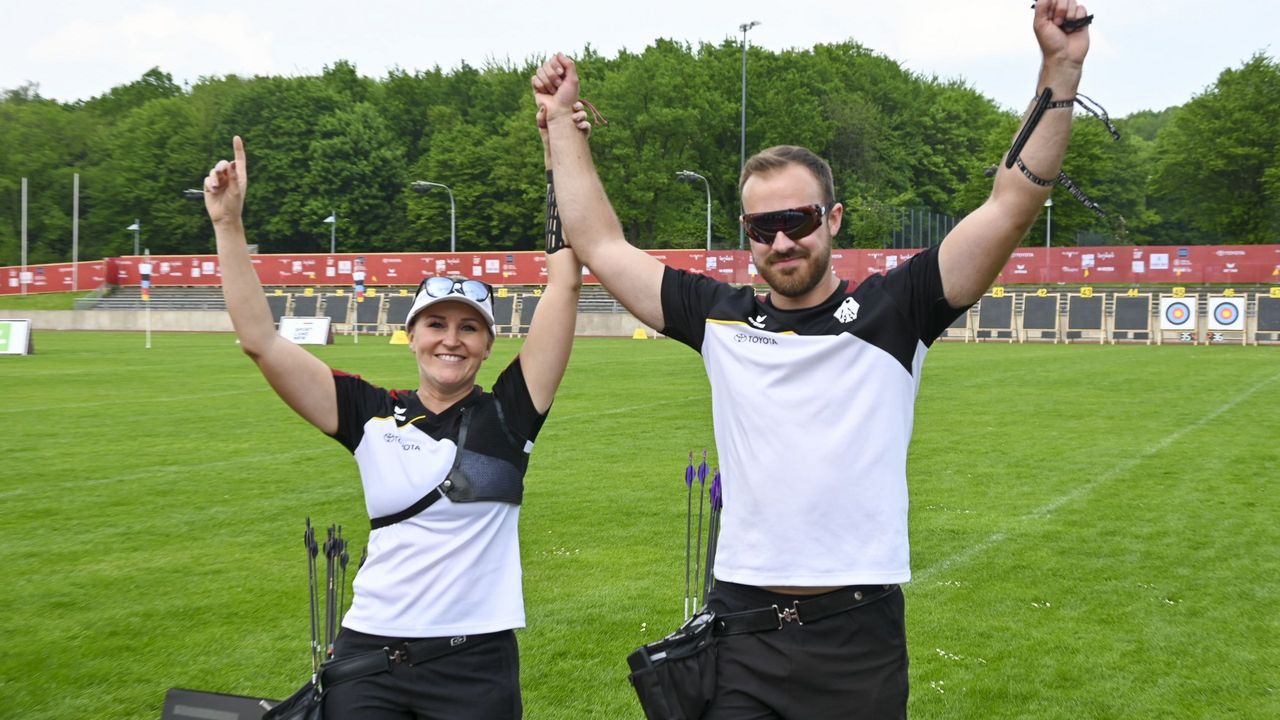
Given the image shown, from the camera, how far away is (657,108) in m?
86.0

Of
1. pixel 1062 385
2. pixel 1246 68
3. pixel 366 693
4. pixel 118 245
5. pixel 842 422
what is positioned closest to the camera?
pixel 842 422

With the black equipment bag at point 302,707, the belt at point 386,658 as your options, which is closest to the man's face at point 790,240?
the belt at point 386,658

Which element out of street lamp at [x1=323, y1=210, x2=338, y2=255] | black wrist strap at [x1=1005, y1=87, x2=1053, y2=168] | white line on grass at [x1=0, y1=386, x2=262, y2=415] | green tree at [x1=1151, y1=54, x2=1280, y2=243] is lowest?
white line on grass at [x1=0, y1=386, x2=262, y2=415]

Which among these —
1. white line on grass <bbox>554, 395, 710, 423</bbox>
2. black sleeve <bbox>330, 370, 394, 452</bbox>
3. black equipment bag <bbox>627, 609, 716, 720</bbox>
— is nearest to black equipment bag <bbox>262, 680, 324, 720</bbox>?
black sleeve <bbox>330, 370, 394, 452</bbox>

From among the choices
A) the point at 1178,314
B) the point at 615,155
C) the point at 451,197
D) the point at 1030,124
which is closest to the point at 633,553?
the point at 1030,124

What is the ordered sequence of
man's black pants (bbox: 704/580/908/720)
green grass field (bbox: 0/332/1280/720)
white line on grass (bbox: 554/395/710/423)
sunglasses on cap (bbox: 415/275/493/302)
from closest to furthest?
1. man's black pants (bbox: 704/580/908/720)
2. sunglasses on cap (bbox: 415/275/493/302)
3. green grass field (bbox: 0/332/1280/720)
4. white line on grass (bbox: 554/395/710/423)

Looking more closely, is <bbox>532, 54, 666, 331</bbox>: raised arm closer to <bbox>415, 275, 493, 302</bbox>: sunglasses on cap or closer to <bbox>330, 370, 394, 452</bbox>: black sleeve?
<bbox>415, 275, 493, 302</bbox>: sunglasses on cap

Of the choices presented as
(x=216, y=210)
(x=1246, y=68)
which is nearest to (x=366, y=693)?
(x=216, y=210)

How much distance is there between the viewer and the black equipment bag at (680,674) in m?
3.14

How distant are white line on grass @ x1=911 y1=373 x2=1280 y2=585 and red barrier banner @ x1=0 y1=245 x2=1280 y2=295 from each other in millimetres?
29978

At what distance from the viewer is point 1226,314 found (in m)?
44.3

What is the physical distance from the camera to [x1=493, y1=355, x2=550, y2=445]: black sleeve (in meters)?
3.59

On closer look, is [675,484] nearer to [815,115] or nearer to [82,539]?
[82,539]

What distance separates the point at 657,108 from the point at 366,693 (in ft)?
278
